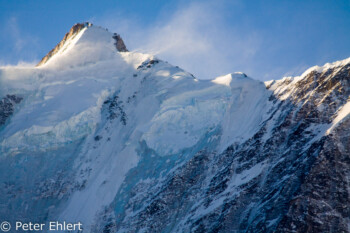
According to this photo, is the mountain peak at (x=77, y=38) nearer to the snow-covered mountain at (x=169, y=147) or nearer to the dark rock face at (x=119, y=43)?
the dark rock face at (x=119, y=43)

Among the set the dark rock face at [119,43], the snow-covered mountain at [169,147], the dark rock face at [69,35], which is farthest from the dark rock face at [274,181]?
the dark rock face at [69,35]

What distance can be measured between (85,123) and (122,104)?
340 inches

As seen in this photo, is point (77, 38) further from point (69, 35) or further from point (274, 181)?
point (274, 181)

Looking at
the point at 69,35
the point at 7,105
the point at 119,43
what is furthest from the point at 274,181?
the point at 69,35

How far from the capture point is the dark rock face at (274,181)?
63.7 meters

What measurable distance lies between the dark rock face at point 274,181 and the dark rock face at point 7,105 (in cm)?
3283

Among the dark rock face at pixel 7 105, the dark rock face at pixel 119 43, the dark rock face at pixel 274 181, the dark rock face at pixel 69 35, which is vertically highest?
the dark rock face at pixel 69 35

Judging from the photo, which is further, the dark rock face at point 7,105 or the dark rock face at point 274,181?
the dark rock face at point 7,105

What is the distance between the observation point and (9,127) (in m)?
102

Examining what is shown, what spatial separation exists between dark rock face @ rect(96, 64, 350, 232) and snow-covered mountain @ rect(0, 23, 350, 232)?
17 centimetres

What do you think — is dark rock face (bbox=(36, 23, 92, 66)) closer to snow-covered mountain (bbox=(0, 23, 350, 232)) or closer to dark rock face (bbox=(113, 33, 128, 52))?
dark rock face (bbox=(113, 33, 128, 52))

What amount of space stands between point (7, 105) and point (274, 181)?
58.4 m

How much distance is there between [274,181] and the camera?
232 ft

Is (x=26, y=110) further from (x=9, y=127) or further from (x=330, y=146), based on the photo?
(x=330, y=146)
